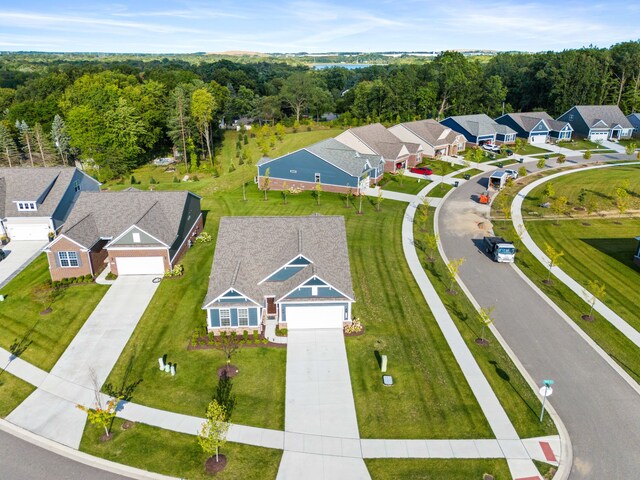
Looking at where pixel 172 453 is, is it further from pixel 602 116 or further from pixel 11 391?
pixel 602 116

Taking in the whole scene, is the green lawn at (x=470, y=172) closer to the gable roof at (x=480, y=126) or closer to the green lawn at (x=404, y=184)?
the green lawn at (x=404, y=184)

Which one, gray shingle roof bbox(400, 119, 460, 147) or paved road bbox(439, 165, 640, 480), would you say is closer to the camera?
paved road bbox(439, 165, 640, 480)

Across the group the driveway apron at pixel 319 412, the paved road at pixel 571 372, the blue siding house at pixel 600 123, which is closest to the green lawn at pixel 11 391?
the driveway apron at pixel 319 412

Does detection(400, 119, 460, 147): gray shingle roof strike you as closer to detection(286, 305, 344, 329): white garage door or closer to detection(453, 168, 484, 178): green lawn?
detection(453, 168, 484, 178): green lawn

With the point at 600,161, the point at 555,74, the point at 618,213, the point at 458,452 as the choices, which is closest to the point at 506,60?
the point at 555,74

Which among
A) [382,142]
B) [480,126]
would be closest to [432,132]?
[480,126]

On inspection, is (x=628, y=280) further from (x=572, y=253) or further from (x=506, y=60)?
(x=506, y=60)

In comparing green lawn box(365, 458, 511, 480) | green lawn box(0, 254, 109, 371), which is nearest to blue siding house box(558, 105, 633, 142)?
green lawn box(365, 458, 511, 480)
